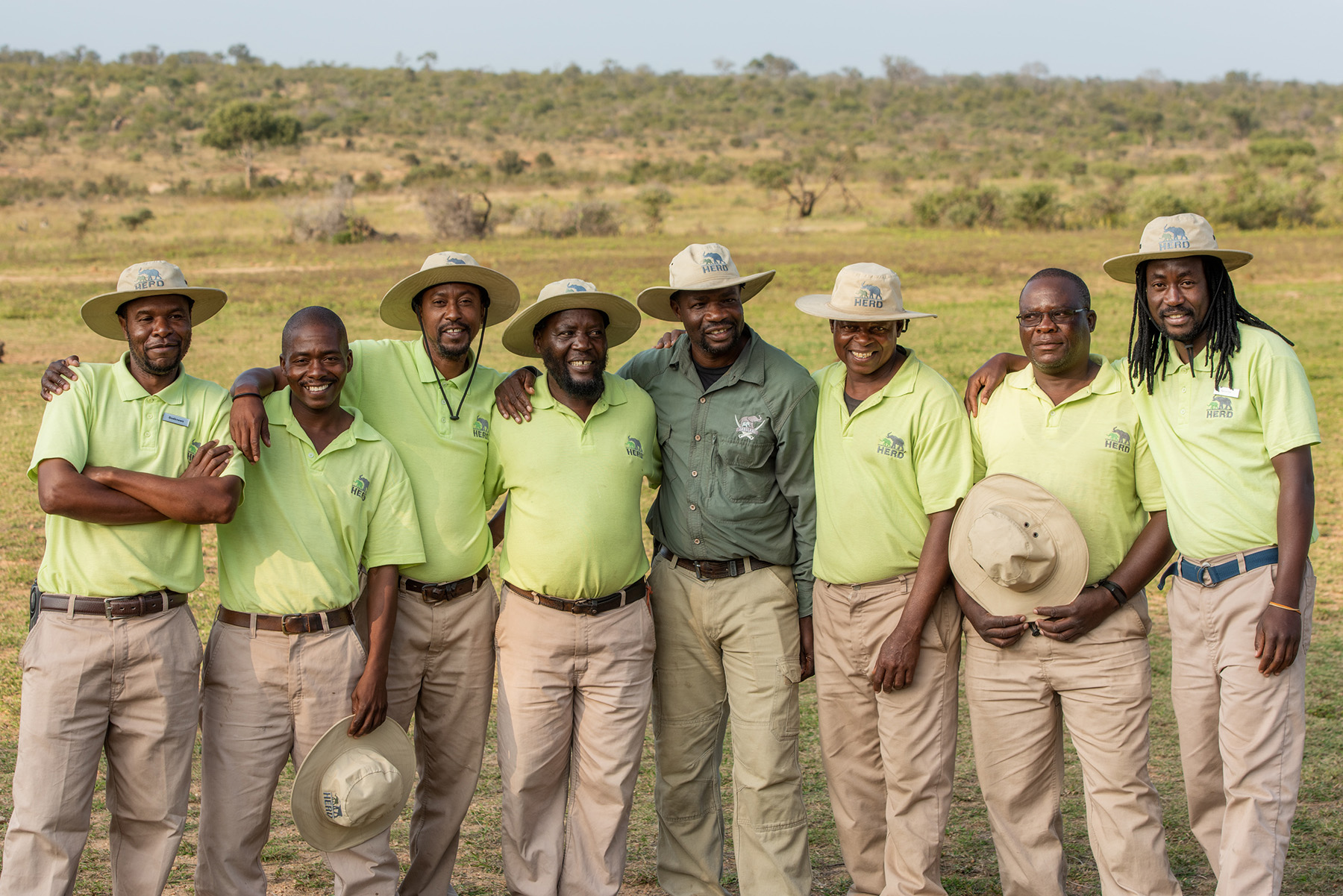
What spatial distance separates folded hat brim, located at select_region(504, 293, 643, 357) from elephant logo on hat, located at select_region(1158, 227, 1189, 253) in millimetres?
1782

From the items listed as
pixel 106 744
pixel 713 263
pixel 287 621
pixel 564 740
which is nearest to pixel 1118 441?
pixel 713 263

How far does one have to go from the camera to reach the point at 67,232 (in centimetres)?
3144

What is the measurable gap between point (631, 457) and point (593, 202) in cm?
2975

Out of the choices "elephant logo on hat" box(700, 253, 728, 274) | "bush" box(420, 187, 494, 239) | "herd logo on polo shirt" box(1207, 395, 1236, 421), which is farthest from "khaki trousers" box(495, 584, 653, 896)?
"bush" box(420, 187, 494, 239)

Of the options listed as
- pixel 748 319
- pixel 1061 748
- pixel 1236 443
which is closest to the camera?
pixel 1236 443

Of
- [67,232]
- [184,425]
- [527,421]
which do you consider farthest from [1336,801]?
[67,232]

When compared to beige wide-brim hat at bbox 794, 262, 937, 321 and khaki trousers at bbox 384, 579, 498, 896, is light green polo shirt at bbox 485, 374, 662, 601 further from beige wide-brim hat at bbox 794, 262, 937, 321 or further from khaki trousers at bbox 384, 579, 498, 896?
beige wide-brim hat at bbox 794, 262, 937, 321

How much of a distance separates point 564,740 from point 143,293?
207 centimetres

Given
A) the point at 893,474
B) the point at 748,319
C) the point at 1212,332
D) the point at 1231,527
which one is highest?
the point at 1212,332

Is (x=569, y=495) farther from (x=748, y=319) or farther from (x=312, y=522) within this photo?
(x=748, y=319)

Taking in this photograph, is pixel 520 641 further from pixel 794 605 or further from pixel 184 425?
pixel 184 425

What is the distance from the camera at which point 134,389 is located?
4.06 metres

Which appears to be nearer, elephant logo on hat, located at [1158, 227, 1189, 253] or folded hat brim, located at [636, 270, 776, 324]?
elephant logo on hat, located at [1158, 227, 1189, 253]

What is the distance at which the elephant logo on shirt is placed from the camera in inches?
165
